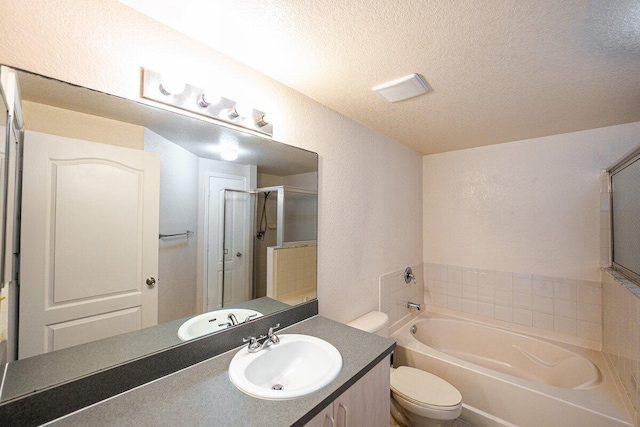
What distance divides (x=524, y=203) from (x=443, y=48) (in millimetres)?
1939

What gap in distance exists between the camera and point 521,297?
243 cm

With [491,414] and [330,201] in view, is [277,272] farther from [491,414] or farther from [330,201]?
[491,414]

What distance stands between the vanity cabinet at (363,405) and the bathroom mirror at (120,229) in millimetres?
574

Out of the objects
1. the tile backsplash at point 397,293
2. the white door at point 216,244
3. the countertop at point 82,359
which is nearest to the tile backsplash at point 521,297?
the tile backsplash at point 397,293

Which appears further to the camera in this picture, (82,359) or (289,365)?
(289,365)

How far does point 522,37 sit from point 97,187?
1710mm

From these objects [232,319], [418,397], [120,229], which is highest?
[120,229]

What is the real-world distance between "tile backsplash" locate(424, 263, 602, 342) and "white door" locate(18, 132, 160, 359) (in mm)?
2749

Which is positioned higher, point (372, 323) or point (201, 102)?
point (201, 102)

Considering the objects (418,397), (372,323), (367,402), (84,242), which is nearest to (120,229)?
(84,242)

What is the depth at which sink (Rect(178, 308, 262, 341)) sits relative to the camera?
1.12 meters

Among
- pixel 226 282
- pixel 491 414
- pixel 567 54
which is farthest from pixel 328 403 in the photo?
pixel 567 54

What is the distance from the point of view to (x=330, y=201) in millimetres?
1785

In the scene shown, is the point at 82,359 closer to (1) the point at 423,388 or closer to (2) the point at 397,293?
(1) the point at 423,388
